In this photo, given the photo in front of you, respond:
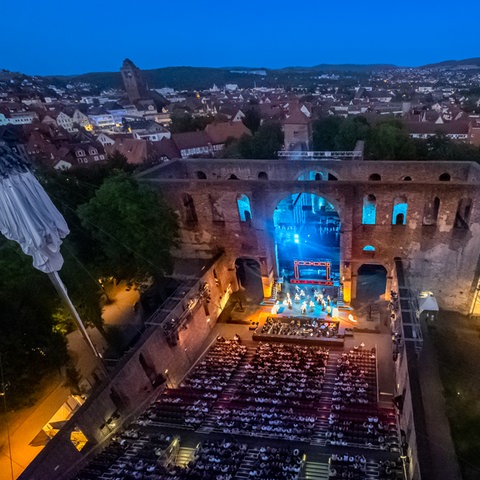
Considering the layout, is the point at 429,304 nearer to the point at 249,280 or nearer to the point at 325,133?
the point at 249,280

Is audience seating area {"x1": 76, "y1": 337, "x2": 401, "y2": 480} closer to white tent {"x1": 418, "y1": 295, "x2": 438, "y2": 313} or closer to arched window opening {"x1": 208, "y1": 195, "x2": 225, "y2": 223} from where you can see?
white tent {"x1": 418, "y1": 295, "x2": 438, "y2": 313}

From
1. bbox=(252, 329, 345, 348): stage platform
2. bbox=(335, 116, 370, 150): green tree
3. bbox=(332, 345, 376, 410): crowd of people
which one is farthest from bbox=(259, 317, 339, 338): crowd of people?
bbox=(335, 116, 370, 150): green tree

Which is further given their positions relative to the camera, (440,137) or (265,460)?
(440,137)

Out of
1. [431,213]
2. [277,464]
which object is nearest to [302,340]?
[277,464]

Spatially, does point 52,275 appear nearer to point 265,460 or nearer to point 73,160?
point 265,460

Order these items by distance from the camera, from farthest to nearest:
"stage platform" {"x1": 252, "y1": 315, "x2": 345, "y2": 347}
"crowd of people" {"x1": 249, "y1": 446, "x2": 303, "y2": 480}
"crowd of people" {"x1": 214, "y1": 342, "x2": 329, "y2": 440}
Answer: "stage platform" {"x1": 252, "y1": 315, "x2": 345, "y2": 347} < "crowd of people" {"x1": 214, "y1": 342, "x2": 329, "y2": 440} < "crowd of people" {"x1": 249, "y1": 446, "x2": 303, "y2": 480}

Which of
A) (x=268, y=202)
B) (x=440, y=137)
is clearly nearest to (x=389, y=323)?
(x=268, y=202)
